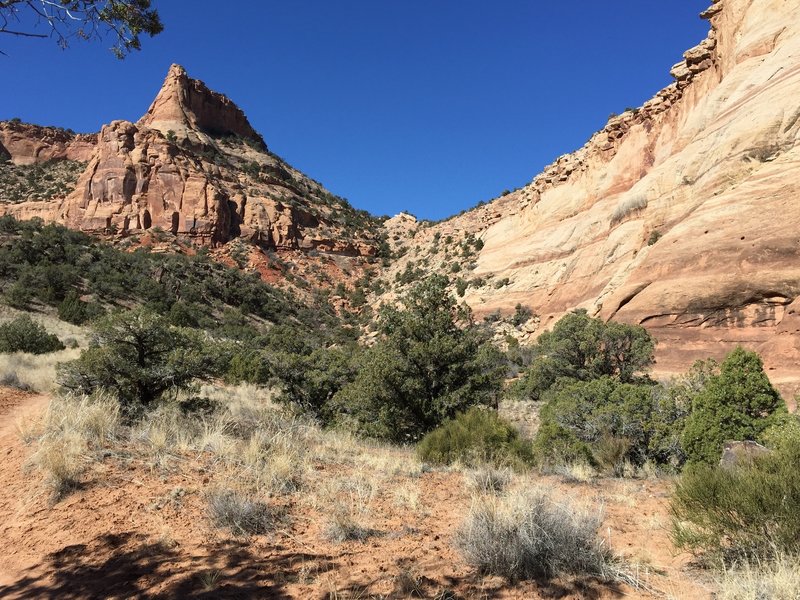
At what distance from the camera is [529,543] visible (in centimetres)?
336

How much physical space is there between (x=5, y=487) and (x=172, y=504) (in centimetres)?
187

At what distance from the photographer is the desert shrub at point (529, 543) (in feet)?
11.0

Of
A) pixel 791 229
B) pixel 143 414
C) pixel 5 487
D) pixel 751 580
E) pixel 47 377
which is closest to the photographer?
pixel 751 580

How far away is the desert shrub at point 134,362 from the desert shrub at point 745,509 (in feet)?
25.6

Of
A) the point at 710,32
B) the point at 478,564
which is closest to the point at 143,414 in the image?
the point at 478,564

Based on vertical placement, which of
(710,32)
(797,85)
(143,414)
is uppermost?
(710,32)

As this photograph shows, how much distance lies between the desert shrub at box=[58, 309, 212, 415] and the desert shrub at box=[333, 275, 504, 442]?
3.83 m

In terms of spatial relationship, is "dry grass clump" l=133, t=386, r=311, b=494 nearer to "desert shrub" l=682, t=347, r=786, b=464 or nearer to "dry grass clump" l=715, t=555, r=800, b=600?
"dry grass clump" l=715, t=555, r=800, b=600

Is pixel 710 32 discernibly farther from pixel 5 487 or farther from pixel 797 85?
pixel 5 487

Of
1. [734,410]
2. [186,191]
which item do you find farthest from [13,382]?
[186,191]

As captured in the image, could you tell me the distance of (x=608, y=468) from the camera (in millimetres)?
8344

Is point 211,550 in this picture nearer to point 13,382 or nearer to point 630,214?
point 13,382

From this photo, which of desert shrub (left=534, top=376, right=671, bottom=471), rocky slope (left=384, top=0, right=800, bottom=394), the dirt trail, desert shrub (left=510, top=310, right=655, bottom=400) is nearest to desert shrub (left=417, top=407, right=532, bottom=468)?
desert shrub (left=534, top=376, right=671, bottom=471)

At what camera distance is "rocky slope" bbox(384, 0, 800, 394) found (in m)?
17.3
